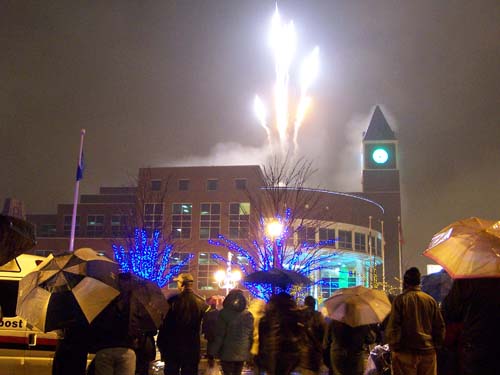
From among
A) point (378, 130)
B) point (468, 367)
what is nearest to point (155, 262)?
point (468, 367)

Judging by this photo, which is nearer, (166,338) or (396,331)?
(396,331)

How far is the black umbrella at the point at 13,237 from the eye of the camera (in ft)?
17.4

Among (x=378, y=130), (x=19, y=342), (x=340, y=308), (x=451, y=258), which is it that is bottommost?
(x=19, y=342)

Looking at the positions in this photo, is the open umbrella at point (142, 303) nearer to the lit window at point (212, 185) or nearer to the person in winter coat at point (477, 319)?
the person in winter coat at point (477, 319)

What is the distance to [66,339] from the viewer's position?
7.20m

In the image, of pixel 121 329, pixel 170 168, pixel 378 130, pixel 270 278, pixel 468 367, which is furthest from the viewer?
pixel 378 130

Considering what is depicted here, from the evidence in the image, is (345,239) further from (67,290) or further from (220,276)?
(67,290)

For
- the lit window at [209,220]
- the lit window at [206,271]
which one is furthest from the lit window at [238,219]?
the lit window at [206,271]

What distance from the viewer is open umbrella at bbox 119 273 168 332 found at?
686cm

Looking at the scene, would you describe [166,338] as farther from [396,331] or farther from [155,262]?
[155,262]

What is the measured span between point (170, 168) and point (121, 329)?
5552 centimetres

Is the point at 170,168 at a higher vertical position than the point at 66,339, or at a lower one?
higher

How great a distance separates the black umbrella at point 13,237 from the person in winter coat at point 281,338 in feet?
9.49

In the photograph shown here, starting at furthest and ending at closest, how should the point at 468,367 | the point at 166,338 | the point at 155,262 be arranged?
the point at 155,262 < the point at 166,338 < the point at 468,367
